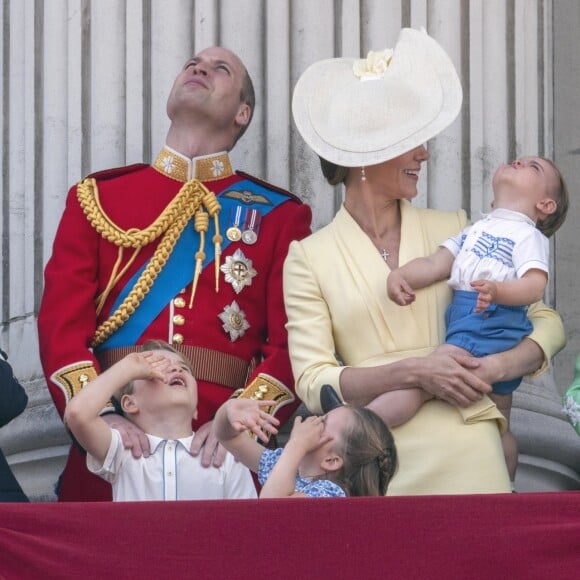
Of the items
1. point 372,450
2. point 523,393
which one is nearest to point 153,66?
point 523,393

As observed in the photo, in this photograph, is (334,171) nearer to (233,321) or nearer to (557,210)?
(233,321)

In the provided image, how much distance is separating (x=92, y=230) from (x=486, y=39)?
1543 millimetres

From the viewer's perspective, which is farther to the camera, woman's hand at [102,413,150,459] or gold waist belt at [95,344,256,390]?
gold waist belt at [95,344,256,390]

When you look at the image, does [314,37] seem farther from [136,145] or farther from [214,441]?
[214,441]

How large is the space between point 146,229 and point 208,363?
0.42 metres

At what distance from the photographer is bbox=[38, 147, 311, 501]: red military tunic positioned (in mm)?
5910

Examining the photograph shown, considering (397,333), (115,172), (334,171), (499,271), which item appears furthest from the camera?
(115,172)

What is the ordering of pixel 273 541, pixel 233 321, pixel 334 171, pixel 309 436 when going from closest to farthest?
pixel 273 541 < pixel 309 436 < pixel 334 171 < pixel 233 321

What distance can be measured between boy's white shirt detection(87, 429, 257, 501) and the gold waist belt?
1.80ft

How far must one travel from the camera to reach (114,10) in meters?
6.86

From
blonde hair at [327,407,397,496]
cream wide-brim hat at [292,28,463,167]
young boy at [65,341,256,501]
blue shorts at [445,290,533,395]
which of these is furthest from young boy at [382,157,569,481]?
young boy at [65,341,256,501]

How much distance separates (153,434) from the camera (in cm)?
547

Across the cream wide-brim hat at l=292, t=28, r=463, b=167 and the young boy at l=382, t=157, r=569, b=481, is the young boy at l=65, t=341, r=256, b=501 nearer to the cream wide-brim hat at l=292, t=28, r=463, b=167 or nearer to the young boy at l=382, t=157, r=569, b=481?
the young boy at l=382, t=157, r=569, b=481

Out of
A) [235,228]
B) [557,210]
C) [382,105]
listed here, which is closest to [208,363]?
[235,228]
